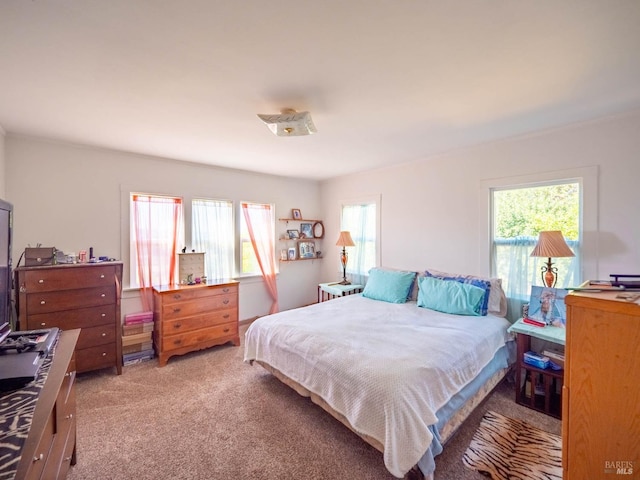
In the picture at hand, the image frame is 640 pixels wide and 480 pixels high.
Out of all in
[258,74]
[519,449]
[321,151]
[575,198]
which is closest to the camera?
[258,74]

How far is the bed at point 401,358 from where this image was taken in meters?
1.51

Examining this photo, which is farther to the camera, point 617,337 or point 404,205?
point 404,205

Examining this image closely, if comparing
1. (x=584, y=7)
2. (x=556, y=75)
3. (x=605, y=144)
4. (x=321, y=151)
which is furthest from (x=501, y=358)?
(x=321, y=151)

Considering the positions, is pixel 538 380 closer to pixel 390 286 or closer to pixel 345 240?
pixel 390 286

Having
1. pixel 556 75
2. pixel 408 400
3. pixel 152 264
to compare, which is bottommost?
pixel 408 400

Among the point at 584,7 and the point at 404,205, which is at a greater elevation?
the point at 584,7

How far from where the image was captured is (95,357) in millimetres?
Answer: 2627

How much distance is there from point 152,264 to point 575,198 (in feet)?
15.1

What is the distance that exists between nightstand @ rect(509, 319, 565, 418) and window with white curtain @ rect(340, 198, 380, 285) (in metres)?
2.11

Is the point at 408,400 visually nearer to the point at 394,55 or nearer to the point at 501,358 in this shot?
the point at 501,358

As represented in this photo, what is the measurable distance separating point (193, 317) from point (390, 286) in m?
2.39

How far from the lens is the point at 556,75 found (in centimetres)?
170

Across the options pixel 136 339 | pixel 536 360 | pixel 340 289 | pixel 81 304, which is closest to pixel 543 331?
pixel 536 360

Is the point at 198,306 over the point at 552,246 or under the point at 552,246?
under
